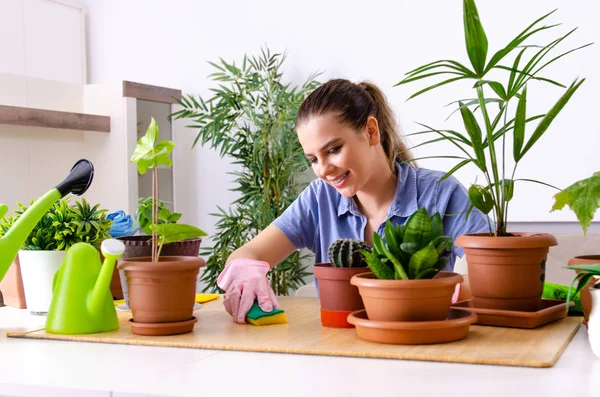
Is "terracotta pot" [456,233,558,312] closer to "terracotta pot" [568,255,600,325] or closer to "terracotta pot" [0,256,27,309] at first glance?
"terracotta pot" [568,255,600,325]

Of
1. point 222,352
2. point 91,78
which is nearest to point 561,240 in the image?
point 222,352

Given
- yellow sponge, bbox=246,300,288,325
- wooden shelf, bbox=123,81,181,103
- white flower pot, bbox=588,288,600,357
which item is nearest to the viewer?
white flower pot, bbox=588,288,600,357

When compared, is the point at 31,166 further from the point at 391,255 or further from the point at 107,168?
the point at 391,255

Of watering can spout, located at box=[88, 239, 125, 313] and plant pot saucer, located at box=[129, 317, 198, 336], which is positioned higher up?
watering can spout, located at box=[88, 239, 125, 313]

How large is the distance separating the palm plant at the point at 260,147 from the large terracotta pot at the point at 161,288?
2447mm

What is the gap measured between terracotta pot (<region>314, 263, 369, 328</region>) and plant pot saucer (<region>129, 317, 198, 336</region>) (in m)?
0.24

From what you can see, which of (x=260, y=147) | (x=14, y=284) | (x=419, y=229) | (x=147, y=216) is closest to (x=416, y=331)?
(x=419, y=229)

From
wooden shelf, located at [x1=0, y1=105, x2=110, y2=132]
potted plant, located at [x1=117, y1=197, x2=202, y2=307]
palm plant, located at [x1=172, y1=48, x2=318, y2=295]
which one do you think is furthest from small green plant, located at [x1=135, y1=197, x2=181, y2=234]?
wooden shelf, located at [x1=0, y1=105, x2=110, y2=132]

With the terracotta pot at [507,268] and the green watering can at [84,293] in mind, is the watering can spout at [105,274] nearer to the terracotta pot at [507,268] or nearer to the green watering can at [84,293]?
the green watering can at [84,293]

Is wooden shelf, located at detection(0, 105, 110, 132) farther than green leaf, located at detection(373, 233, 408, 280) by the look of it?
Yes

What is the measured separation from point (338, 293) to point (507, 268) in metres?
0.29

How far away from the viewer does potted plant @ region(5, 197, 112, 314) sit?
4.88 ft

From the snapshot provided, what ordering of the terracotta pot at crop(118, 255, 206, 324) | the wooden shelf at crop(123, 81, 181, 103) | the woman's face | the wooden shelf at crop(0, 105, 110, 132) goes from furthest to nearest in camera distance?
1. the wooden shelf at crop(123, 81, 181, 103)
2. the wooden shelf at crop(0, 105, 110, 132)
3. the woman's face
4. the terracotta pot at crop(118, 255, 206, 324)

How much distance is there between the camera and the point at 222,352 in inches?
42.7
